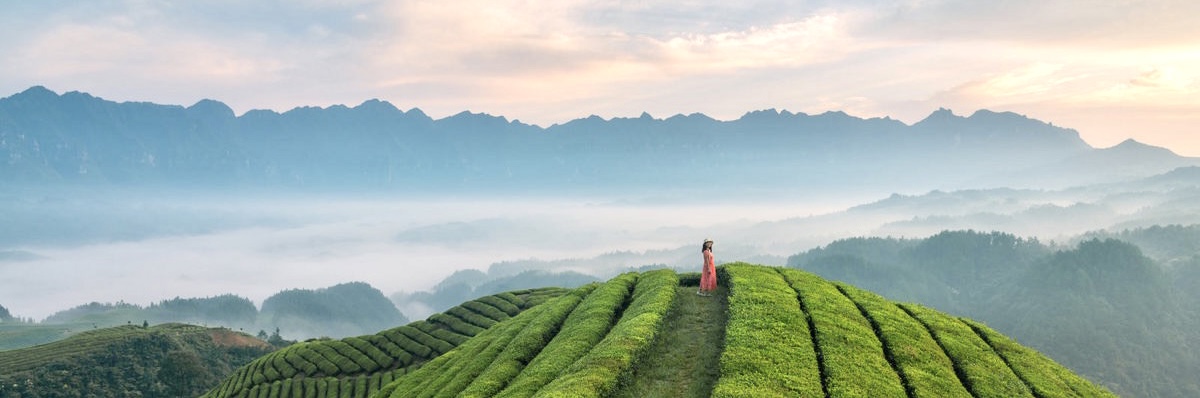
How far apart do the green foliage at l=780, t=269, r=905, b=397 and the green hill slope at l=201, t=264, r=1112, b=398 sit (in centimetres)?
6

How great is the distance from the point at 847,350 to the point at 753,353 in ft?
13.4

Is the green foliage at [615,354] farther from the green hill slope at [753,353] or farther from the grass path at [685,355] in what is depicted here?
the grass path at [685,355]

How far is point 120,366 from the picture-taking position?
11725 centimetres

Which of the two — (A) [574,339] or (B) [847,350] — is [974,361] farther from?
(A) [574,339]

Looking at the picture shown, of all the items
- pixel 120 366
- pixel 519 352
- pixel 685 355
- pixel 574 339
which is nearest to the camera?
pixel 685 355

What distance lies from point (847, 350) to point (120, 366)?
136 m

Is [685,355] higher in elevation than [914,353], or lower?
higher

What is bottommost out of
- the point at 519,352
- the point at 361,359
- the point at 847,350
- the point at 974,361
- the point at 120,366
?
the point at 120,366

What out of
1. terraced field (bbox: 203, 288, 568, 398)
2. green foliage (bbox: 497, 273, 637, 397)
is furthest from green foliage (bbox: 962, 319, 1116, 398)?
terraced field (bbox: 203, 288, 568, 398)

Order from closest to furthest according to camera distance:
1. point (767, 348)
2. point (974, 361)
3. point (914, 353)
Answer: point (767, 348), point (914, 353), point (974, 361)

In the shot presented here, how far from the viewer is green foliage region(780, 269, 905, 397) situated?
2292cm

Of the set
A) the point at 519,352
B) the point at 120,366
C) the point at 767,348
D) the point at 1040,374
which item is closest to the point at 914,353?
the point at 767,348

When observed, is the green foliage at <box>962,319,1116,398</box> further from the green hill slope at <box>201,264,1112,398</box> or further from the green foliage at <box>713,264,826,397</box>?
the green foliage at <box>713,264,826,397</box>

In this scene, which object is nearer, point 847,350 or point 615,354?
point 847,350
